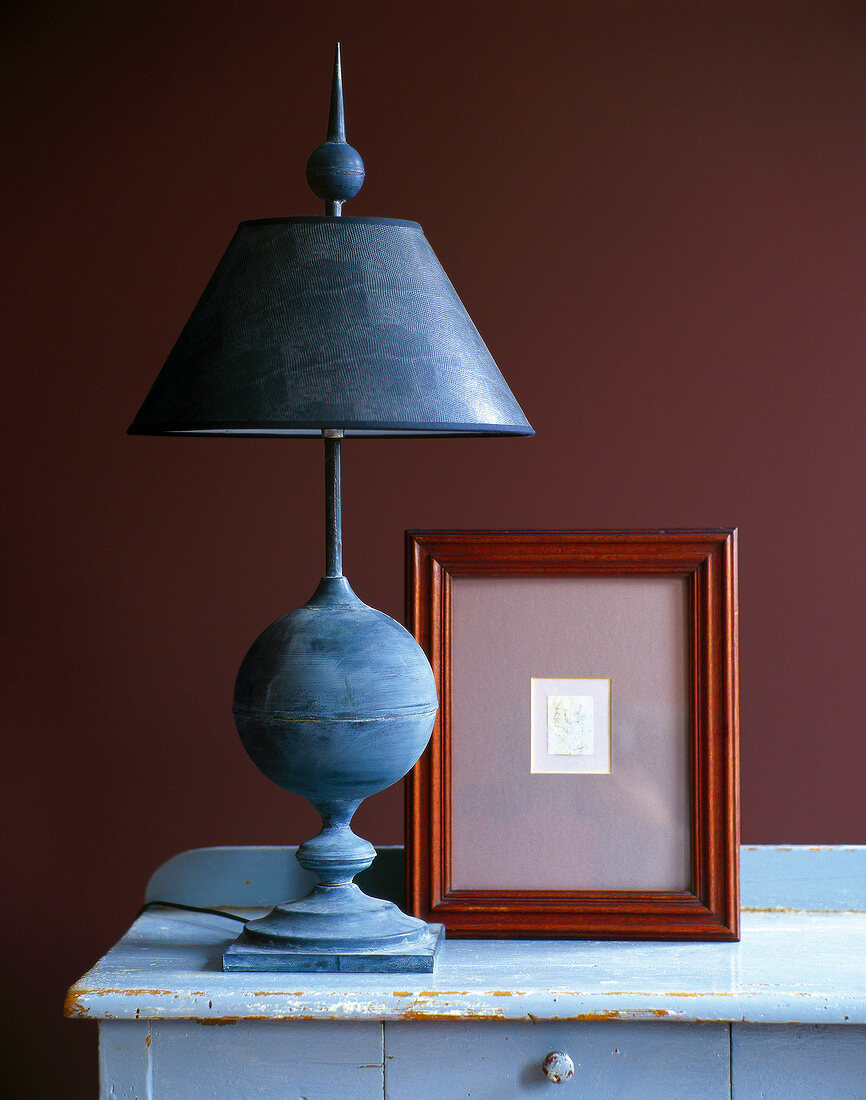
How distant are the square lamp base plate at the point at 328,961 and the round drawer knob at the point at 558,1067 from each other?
0.14 meters

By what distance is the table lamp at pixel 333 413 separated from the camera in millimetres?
1010

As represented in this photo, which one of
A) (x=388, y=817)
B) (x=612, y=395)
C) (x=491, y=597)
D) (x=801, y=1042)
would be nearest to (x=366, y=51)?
(x=612, y=395)

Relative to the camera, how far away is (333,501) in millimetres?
1213

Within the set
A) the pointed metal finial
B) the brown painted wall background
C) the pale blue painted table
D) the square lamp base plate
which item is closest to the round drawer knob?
the pale blue painted table

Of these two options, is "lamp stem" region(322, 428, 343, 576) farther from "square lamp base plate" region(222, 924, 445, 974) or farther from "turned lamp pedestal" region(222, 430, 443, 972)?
"square lamp base plate" region(222, 924, 445, 974)

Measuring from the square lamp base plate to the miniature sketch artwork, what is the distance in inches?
10.2

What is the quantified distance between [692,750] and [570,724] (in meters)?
0.13

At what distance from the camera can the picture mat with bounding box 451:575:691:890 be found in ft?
4.15

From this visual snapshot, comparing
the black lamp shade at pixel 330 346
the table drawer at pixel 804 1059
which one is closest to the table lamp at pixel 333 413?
the black lamp shade at pixel 330 346

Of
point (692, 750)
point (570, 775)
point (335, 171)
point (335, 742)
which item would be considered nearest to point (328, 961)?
point (335, 742)

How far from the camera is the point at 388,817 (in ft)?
5.63

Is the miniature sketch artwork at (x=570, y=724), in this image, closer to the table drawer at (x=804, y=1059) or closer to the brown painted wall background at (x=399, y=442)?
the table drawer at (x=804, y=1059)

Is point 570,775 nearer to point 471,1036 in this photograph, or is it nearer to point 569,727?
point 569,727

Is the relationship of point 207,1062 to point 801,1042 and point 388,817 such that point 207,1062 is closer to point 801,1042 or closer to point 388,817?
point 801,1042
